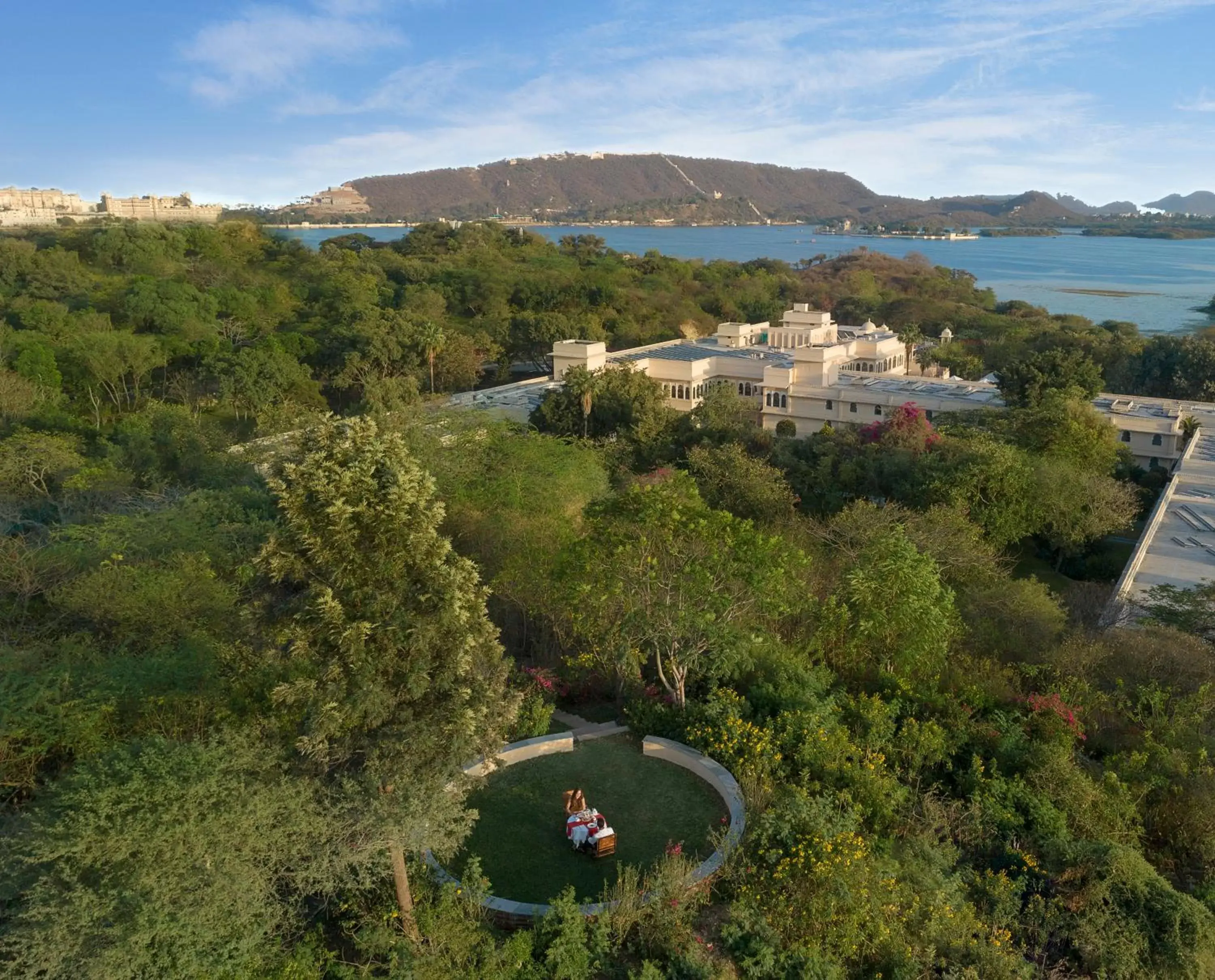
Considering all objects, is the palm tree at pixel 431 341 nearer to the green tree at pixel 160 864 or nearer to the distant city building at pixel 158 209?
the green tree at pixel 160 864

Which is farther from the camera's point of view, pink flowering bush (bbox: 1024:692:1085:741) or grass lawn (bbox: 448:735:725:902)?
pink flowering bush (bbox: 1024:692:1085:741)

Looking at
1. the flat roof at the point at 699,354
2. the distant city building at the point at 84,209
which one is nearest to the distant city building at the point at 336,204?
the distant city building at the point at 84,209

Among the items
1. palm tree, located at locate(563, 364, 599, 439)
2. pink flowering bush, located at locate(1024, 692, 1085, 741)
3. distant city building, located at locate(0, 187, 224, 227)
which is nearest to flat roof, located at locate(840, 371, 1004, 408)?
palm tree, located at locate(563, 364, 599, 439)

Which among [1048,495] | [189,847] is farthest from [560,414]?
[189,847]

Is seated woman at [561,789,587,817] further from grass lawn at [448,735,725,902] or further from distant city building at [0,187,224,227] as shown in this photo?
distant city building at [0,187,224,227]

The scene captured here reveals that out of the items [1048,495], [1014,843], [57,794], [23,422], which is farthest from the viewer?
[23,422]

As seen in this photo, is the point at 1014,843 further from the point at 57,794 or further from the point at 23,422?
the point at 23,422
